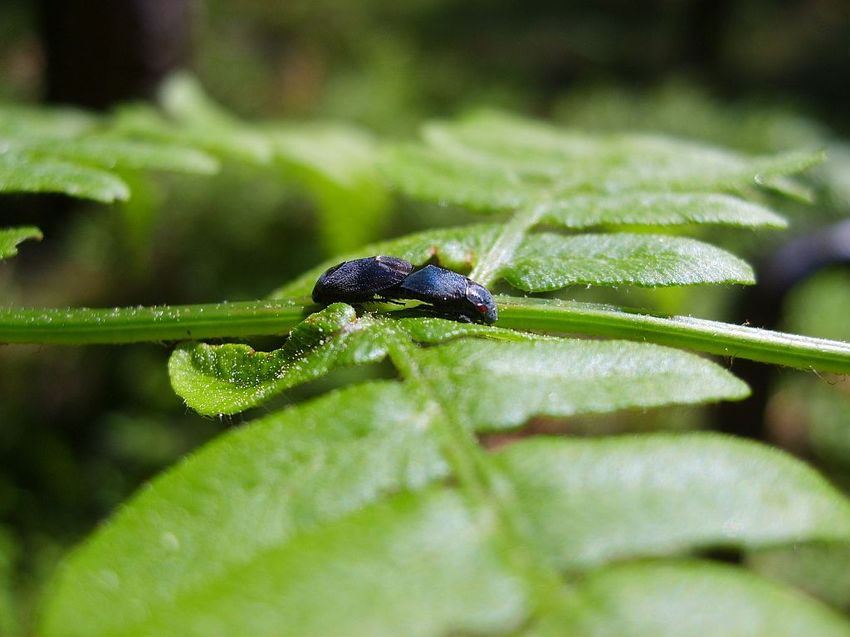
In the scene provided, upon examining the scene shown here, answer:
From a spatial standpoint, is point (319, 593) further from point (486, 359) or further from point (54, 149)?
point (54, 149)

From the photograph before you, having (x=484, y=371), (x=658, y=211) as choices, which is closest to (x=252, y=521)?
(x=484, y=371)

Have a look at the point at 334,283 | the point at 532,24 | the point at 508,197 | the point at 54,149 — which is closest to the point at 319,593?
the point at 334,283

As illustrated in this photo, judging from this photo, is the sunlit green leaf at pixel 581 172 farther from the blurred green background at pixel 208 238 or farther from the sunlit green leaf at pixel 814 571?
the sunlit green leaf at pixel 814 571

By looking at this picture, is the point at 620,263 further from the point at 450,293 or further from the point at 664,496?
the point at 664,496

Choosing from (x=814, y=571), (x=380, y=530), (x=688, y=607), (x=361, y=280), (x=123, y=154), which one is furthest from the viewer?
(x=814, y=571)

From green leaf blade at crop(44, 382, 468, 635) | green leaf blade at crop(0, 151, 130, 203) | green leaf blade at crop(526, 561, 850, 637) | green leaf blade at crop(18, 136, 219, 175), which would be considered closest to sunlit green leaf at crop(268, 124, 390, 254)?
green leaf blade at crop(18, 136, 219, 175)

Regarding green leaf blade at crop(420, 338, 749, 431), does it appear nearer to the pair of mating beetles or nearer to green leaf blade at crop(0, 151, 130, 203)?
the pair of mating beetles

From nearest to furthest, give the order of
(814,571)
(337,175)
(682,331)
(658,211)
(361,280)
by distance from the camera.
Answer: (682,331)
(361,280)
(658,211)
(337,175)
(814,571)

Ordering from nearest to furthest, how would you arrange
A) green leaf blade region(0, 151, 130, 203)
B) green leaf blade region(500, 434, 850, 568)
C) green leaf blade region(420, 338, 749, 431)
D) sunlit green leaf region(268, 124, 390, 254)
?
green leaf blade region(500, 434, 850, 568) → green leaf blade region(420, 338, 749, 431) → green leaf blade region(0, 151, 130, 203) → sunlit green leaf region(268, 124, 390, 254)
